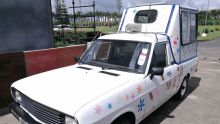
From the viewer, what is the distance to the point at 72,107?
2922mm

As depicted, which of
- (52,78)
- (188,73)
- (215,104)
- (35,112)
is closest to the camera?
(35,112)

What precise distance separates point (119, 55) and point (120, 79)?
84 centimetres

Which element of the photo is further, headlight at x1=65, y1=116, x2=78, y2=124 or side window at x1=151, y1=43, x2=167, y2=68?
side window at x1=151, y1=43, x2=167, y2=68

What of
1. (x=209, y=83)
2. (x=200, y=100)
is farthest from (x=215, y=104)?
(x=209, y=83)

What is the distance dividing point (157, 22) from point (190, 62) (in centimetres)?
171

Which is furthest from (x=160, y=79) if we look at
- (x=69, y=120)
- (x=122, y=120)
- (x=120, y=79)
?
(x=69, y=120)

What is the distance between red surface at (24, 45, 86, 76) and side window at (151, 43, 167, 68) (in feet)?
11.3

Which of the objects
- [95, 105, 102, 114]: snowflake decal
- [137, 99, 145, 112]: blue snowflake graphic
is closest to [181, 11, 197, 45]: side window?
[137, 99, 145, 112]: blue snowflake graphic

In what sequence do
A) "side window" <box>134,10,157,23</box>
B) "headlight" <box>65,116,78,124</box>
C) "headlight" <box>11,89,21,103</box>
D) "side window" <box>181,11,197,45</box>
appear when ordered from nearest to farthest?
1. "headlight" <box>65,116,78,124</box>
2. "headlight" <box>11,89,21,103</box>
3. "side window" <box>134,10,157,23</box>
4. "side window" <box>181,11,197,45</box>

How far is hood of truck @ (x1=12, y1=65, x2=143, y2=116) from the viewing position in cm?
306

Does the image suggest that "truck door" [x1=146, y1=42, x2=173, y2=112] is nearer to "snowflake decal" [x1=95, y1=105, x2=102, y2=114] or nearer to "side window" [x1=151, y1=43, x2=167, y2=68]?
"side window" [x1=151, y1=43, x2=167, y2=68]

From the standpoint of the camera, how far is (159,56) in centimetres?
479

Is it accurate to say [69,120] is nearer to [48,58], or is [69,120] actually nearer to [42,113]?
[42,113]

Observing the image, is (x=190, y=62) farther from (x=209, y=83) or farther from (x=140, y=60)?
(x=140, y=60)
